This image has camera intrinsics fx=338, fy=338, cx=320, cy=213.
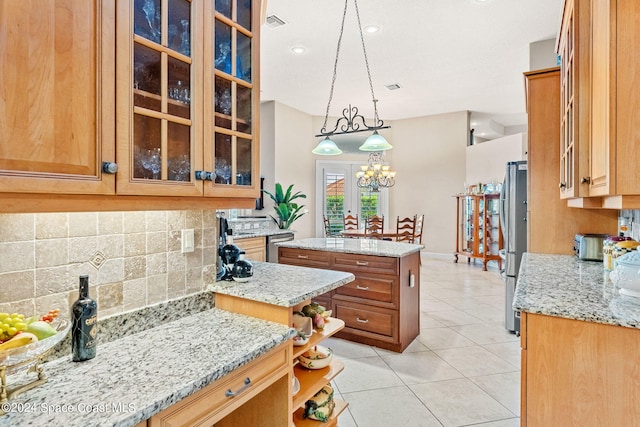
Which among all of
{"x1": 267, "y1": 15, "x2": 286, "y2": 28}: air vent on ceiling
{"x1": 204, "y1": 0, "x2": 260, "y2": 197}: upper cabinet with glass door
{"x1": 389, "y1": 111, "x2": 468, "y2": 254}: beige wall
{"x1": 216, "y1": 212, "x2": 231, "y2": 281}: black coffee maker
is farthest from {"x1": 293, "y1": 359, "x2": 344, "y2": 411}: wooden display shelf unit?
{"x1": 389, "y1": 111, "x2": 468, "y2": 254}: beige wall

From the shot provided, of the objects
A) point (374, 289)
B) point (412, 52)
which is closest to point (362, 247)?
point (374, 289)

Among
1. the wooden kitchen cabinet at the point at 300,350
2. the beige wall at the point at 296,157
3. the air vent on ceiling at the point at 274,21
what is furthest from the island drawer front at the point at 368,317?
the beige wall at the point at 296,157

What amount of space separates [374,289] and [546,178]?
5.55ft

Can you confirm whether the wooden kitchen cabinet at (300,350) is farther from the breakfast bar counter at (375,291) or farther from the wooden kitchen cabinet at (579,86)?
the wooden kitchen cabinet at (579,86)

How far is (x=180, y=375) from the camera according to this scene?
38.7 inches

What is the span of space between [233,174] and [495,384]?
2.40m

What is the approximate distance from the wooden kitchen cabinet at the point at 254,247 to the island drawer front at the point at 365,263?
1.78 m

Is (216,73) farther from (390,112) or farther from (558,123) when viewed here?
(390,112)

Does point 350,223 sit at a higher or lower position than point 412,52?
lower

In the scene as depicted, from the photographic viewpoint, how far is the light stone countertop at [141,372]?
81 cm

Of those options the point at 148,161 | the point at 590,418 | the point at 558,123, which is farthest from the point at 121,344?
the point at 558,123

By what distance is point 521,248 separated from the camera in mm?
3322

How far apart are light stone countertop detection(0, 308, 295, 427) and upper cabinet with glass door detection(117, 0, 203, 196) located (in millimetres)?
535

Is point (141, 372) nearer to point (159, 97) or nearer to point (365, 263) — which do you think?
point (159, 97)
